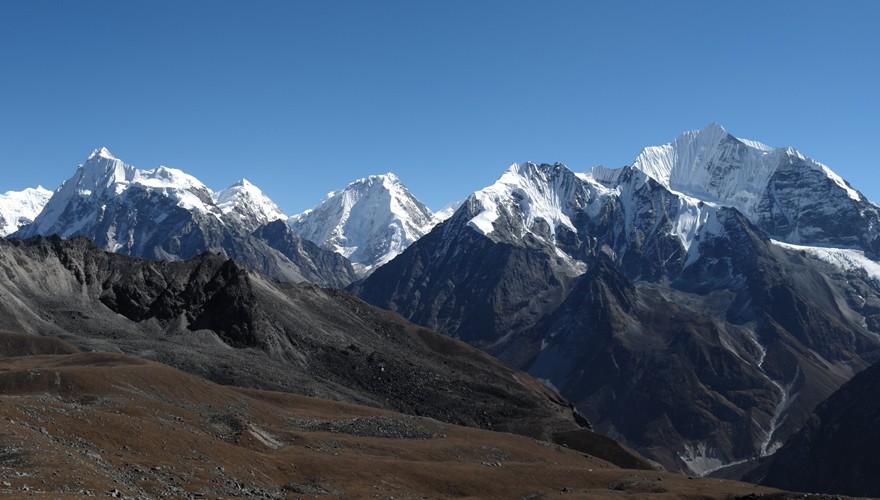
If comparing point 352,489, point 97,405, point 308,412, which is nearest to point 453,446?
point 308,412

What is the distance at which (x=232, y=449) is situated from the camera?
9638 cm

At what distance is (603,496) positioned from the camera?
109m

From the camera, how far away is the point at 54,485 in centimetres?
6400

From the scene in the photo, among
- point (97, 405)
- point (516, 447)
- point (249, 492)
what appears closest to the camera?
point (249, 492)

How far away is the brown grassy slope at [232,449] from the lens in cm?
7344

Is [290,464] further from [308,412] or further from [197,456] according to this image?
[308,412]

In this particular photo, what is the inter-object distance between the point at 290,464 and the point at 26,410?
2763cm

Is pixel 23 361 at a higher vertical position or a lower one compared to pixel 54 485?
higher

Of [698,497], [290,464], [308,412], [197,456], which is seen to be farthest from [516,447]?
[197,456]

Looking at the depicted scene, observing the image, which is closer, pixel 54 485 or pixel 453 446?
pixel 54 485

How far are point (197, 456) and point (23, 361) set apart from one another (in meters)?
87.9

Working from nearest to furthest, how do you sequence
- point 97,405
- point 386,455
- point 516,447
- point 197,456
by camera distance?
point 197,456 < point 97,405 < point 386,455 < point 516,447

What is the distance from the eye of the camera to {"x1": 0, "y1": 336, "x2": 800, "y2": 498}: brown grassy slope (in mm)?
73438

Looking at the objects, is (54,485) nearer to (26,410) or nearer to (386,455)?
(26,410)
